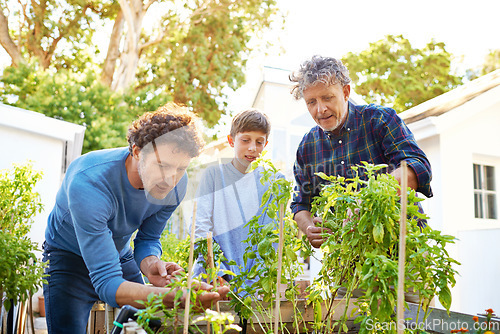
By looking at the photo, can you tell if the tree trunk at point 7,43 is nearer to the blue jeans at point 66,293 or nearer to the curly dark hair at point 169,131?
the blue jeans at point 66,293

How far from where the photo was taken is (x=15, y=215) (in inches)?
131

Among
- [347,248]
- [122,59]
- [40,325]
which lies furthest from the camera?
[122,59]

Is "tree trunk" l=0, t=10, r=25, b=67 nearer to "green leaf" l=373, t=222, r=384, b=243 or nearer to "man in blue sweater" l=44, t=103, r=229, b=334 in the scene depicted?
"man in blue sweater" l=44, t=103, r=229, b=334

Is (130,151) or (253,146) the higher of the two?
(253,146)

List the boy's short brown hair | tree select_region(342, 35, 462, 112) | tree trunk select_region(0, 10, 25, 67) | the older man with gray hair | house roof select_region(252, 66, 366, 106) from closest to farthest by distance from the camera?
the older man with gray hair
the boy's short brown hair
house roof select_region(252, 66, 366, 106)
tree trunk select_region(0, 10, 25, 67)
tree select_region(342, 35, 462, 112)

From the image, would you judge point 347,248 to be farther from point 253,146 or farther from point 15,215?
point 15,215

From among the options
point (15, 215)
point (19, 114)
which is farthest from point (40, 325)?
point (19, 114)

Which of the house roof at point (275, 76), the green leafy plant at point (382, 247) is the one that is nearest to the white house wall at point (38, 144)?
the house roof at point (275, 76)

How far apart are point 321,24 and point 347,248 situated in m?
12.7

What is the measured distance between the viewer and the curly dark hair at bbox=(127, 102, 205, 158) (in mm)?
1580

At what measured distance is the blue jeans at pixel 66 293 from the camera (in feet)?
6.00

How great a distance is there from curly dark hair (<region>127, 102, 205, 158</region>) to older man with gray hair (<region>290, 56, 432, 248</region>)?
1.57 feet

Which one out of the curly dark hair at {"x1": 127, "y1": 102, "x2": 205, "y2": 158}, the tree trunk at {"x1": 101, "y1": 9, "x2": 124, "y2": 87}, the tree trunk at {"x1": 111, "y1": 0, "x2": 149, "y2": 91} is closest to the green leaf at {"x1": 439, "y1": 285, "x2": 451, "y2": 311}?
the curly dark hair at {"x1": 127, "y1": 102, "x2": 205, "y2": 158}

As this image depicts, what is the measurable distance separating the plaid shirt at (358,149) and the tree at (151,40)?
9.59 m
